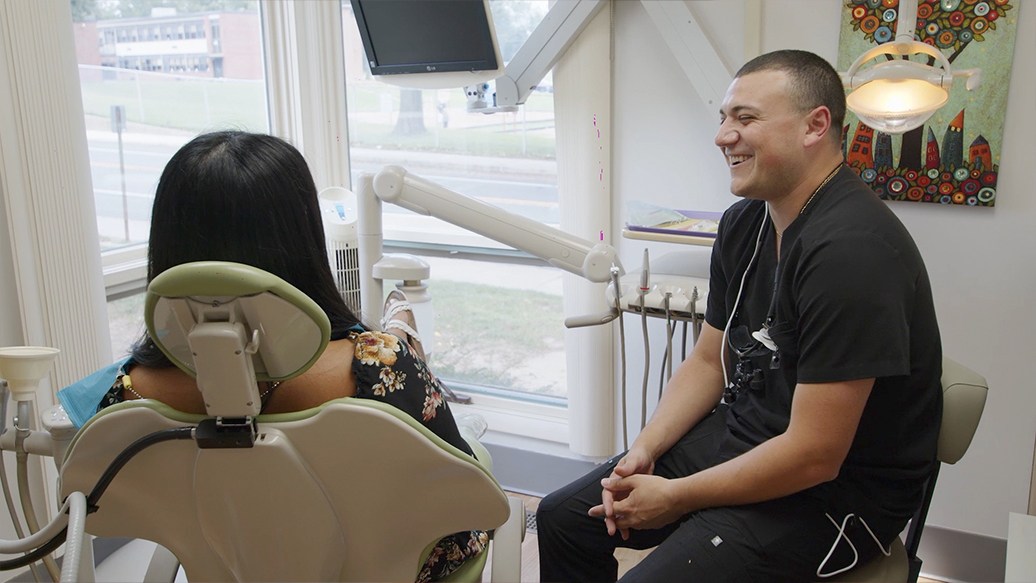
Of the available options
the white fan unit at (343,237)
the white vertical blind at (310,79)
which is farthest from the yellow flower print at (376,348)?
the white vertical blind at (310,79)

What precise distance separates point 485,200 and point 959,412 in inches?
73.0

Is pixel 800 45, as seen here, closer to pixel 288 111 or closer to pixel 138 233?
pixel 288 111

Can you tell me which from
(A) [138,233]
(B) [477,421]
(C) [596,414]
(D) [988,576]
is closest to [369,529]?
(B) [477,421]

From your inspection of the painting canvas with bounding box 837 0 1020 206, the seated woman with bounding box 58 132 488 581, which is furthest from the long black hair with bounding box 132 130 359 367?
the painting canvas with bounding box 837 0 1020 206

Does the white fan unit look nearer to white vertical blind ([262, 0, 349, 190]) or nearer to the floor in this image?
white vertical blind ([262, 0, 349, 190])

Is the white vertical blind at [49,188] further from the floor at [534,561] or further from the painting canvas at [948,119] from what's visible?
the painting canvas at [948,119]

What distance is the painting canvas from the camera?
2.07m

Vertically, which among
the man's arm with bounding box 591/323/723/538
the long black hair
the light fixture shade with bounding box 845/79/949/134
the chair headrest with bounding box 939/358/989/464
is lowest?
the man's arm with bounding box 591/323/723/538

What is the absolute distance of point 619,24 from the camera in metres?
2.50

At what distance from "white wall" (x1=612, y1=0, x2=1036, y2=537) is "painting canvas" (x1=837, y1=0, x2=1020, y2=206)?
4 cm

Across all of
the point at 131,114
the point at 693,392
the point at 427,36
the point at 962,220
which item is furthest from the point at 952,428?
the point at 131,114

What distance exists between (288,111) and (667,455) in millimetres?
1982

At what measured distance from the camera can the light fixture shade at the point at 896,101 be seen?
1.61 m

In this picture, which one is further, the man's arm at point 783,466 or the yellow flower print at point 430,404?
the man's arm at point 783,466
